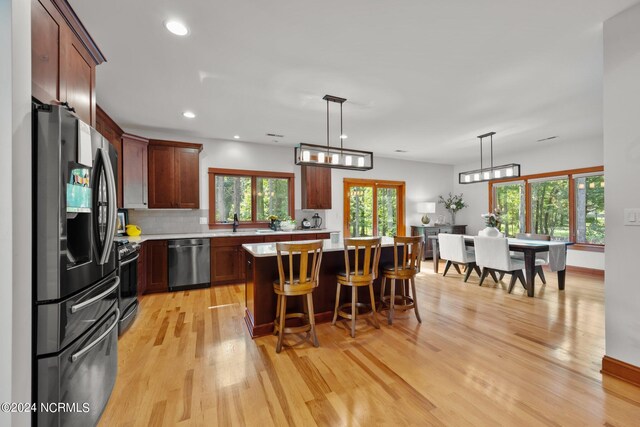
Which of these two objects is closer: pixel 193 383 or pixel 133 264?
pixel 193 383

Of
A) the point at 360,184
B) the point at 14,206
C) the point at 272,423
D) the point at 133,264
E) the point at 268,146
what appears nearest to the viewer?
the point at 14,206

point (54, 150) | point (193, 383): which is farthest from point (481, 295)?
point (54, 150)

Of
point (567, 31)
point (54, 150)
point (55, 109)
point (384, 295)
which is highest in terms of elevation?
point (567, 31)

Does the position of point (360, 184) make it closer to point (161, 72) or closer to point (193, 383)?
point (161, 72)

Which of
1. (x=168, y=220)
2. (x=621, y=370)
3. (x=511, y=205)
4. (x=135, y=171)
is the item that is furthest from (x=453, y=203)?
(x=135, y=171)

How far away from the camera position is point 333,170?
20.3 feet

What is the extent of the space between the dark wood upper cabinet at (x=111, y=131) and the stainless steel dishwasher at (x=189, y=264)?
1.02 m

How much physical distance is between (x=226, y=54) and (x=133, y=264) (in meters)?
2.52

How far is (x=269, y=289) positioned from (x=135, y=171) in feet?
9.94

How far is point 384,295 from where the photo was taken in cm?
337

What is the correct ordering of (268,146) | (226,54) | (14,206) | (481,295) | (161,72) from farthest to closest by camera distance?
(268,146), (481,295), (161,72), (226,54), (14,206)

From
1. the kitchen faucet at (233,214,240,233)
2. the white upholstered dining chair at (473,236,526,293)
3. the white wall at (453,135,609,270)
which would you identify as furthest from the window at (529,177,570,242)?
the kitchen faucet at (233,214,240,233)

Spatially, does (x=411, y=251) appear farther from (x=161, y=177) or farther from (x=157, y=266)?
(x=161, y=177)

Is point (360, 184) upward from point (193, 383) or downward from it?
upward
